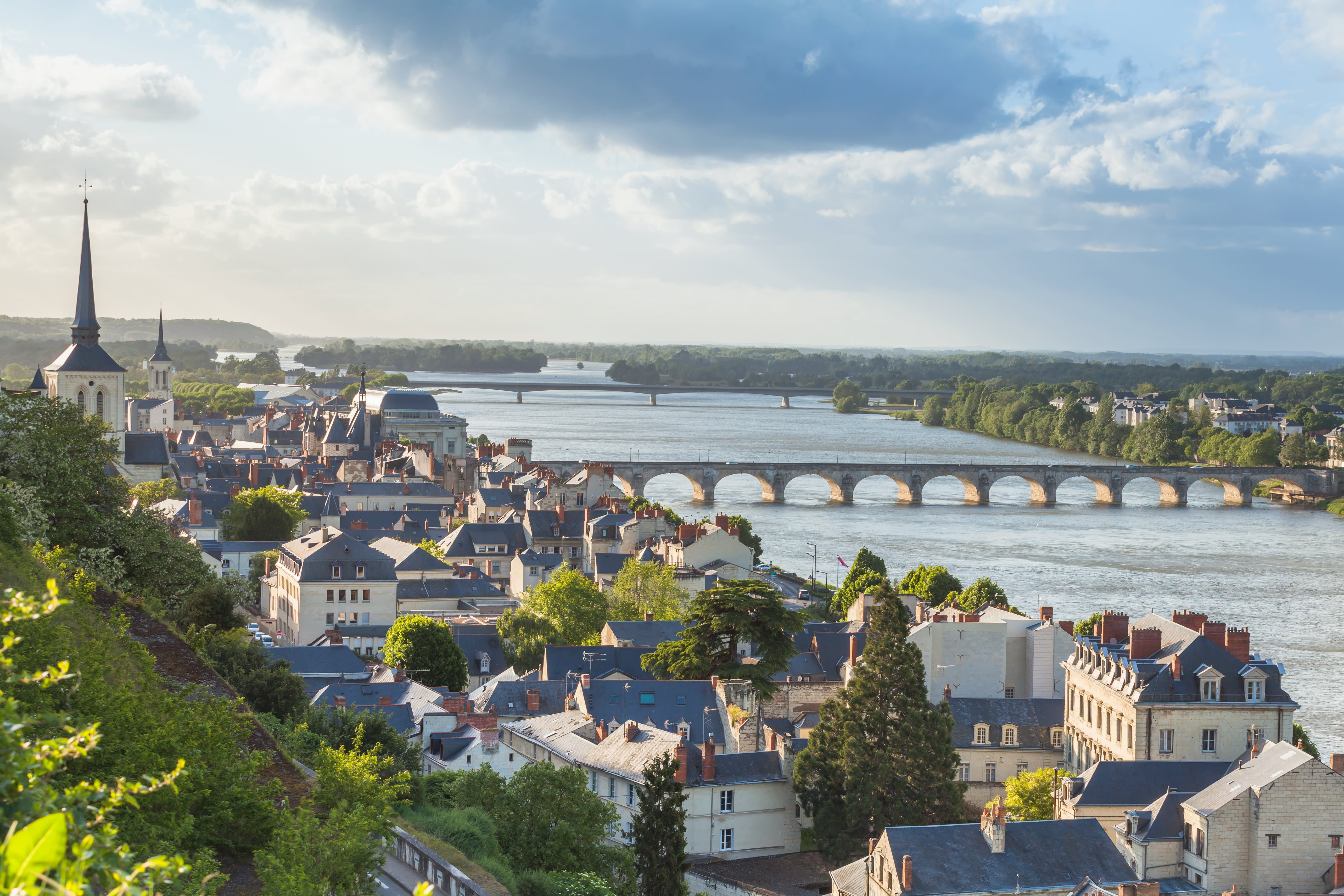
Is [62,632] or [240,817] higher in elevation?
[62,632]

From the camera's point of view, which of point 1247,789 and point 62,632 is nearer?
point 62,632

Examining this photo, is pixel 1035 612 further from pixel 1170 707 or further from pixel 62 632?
pixel 62 632

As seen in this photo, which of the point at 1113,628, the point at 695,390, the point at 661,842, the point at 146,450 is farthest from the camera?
the point at 695,390

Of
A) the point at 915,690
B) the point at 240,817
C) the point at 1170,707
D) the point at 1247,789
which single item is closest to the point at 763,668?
the point at 915,690

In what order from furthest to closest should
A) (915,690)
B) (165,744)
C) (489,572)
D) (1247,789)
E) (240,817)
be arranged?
(489,572), (915,690), (1247,789), (240,817), (165,744)

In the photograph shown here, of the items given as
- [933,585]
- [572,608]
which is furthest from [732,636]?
[933,585]

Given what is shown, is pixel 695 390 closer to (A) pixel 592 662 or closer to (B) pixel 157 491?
(B) pixel 157 491
